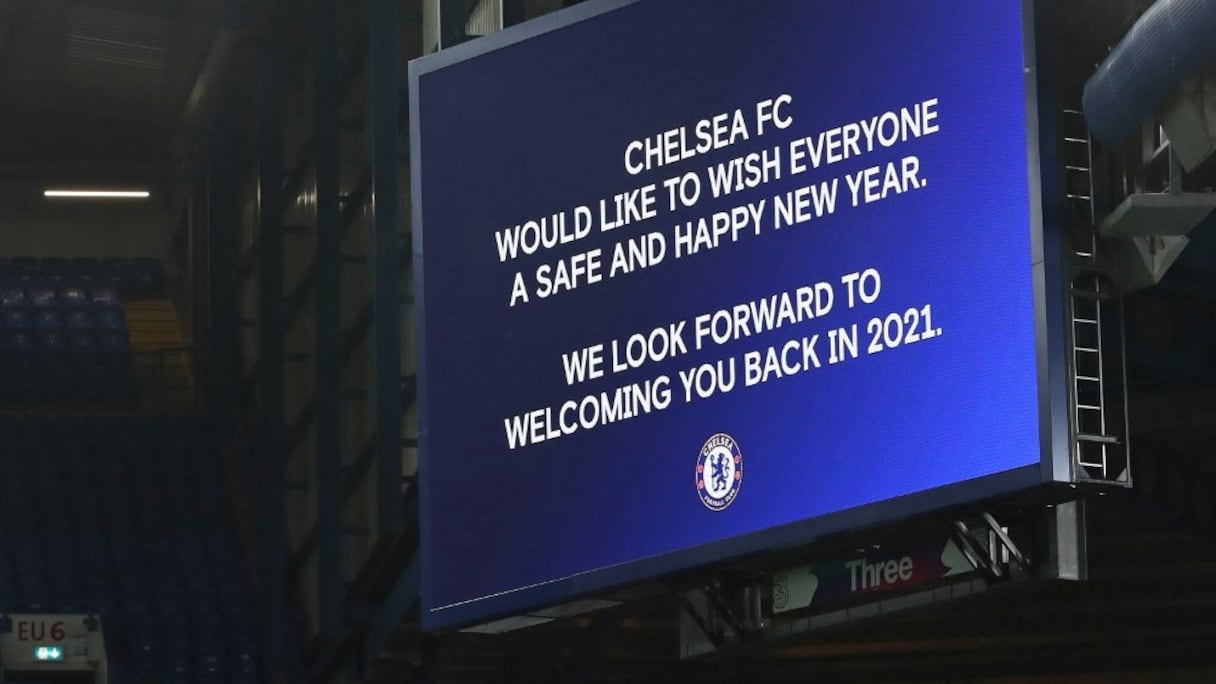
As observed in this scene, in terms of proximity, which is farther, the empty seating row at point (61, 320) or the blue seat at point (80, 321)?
the blue seat at point (80, 321)

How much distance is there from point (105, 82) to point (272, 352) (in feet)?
22.0

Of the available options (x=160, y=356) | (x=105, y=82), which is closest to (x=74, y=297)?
(x=160, y=356)

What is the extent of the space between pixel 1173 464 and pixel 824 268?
6772mm

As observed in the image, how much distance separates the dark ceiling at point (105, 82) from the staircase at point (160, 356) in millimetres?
2070

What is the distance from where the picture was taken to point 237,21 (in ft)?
79.8

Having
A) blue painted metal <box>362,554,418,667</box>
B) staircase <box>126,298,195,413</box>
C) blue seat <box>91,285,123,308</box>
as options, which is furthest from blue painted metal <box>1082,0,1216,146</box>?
blue seat <box>91,285,123,308</box>

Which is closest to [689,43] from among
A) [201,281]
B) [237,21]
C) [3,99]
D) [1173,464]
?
[1173,464]

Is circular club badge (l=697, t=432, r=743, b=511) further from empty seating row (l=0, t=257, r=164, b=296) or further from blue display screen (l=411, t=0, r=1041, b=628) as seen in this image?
empty seating row (l=0, t=257, r=164, b=296)

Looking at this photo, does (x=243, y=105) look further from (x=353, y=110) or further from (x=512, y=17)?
(x=512, y=17)

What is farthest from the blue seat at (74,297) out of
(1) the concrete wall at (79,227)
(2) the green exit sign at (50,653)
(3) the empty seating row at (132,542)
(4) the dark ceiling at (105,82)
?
(2) the green exit sign at (50,653)

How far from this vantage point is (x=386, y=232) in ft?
63.8

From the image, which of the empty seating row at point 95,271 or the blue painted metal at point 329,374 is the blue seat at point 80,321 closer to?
the empty seating row at point 95,271

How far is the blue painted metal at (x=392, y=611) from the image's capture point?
19.2 meters

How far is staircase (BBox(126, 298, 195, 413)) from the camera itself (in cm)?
3144
